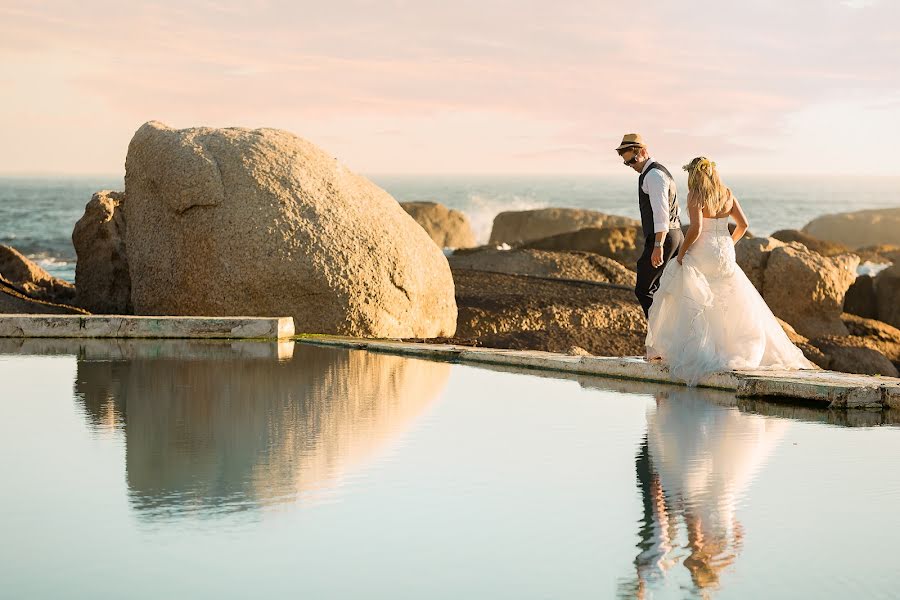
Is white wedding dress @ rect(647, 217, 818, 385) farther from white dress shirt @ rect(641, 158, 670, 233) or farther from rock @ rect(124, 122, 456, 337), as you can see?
rock @ rect(124, 122, 456, 337)

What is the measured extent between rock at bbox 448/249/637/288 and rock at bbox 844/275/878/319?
4.37m

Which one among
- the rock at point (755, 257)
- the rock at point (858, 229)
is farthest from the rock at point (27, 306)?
the rock at point (858, 229)

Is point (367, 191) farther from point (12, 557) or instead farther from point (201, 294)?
point (12, 557)

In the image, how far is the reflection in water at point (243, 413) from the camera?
6.64 metres

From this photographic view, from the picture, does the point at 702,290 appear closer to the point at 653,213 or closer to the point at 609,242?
the point at 653,213

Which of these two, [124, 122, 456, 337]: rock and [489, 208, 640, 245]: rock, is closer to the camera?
[124, 122, 456, 337]: rock

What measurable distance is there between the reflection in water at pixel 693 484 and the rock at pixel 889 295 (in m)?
15.4

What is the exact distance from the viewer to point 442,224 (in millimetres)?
47781

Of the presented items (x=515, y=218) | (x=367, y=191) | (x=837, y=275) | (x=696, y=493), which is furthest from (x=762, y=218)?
(x=696, y=493)

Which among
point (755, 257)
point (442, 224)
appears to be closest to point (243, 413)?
point (755, 257)

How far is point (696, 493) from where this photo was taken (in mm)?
6547

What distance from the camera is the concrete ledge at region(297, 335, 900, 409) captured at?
9.68 meters

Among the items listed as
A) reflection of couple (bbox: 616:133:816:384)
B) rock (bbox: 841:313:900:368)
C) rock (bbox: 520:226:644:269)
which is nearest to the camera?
reflection of couple (bbox: 616:133:816:384)

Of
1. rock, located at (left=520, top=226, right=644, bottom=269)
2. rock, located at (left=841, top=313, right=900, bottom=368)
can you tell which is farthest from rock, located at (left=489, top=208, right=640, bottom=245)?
rock, located at (left=841, top=313, right=900, bottom=368)
